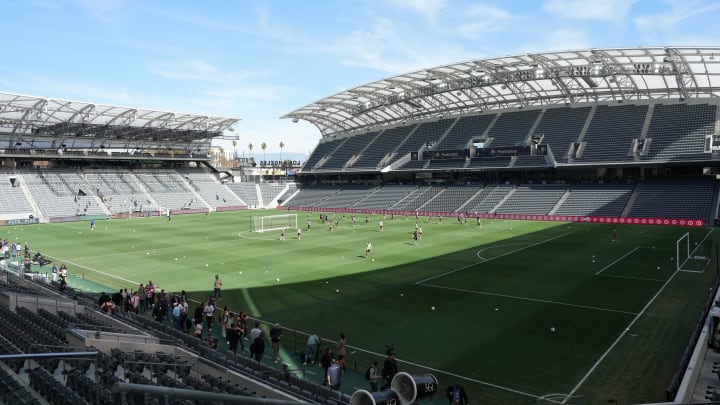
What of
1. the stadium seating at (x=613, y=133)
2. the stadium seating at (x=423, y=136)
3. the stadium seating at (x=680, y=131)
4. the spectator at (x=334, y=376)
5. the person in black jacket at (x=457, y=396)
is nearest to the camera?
the person in black jacket at (x=457, y=396)

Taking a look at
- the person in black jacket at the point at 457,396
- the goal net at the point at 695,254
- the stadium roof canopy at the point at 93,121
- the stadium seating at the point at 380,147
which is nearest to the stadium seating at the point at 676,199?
the goal net at the point at 695,254

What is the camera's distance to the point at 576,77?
192 ft

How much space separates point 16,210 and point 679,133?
8104 cm

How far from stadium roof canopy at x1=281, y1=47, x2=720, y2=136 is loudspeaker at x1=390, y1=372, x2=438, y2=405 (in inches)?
1909

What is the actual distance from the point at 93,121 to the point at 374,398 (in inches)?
2733

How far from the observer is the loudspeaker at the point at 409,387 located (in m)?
9.34

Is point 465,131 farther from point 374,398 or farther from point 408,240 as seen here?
point 374,398

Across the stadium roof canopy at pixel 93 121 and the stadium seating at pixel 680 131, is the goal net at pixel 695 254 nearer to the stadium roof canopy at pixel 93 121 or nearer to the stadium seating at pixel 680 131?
the stadium seating at pixel 680 131

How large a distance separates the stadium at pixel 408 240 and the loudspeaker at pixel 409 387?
70 millimetres

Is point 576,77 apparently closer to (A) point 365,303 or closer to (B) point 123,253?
(A) point 365,303

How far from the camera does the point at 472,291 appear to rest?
80.0 feet

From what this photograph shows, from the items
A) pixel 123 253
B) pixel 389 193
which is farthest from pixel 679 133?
pixel 123 253

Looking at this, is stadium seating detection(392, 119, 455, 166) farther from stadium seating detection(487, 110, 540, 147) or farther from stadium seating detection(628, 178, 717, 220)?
stadium seating detection(628, 178, 717, 220)

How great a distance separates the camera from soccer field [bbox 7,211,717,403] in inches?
595
